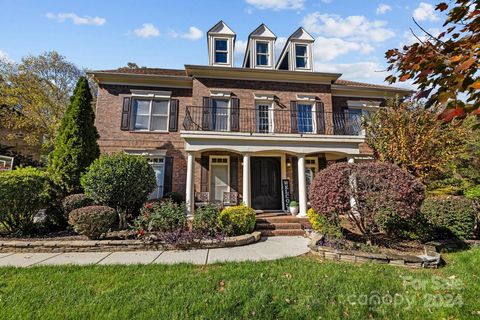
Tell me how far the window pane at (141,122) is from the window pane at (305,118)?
7876 millimetres

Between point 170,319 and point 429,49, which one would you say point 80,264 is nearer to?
point 170,319

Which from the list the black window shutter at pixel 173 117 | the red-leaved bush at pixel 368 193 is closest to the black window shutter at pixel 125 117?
the black window shutter at pixel 173 117

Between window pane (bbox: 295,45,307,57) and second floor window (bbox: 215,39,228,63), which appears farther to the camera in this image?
window pane (bbox: 295,45,307,57)

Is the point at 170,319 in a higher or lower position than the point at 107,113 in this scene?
lower

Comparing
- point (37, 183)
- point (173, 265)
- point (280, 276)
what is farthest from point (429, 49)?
point (37, 183)

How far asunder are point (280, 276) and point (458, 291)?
9.36 ft

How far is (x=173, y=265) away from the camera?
4625 mm

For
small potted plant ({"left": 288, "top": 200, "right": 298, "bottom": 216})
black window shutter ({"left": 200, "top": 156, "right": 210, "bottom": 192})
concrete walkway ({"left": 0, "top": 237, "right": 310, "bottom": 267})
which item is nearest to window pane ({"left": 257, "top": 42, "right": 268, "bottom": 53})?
black window shutter ({"left": 200, "top": 156, "right": 210, "bottom": 192})

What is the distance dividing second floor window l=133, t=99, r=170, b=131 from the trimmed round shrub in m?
4.70

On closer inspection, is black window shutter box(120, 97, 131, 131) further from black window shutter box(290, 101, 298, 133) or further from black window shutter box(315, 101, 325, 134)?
black window shutter box(315, 101, 325, 134)

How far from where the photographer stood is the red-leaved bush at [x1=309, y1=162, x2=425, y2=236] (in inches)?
211

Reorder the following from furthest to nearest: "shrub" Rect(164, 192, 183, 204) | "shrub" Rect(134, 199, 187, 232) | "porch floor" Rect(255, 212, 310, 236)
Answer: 1. "shrub" Rect(164, 192, 183, 204)
2. "porch floor" Rect(255, 212, 310, 236)
3. "shrub" Rect(134, 199, 187, 232)

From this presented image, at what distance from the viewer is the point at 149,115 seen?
11.3 m

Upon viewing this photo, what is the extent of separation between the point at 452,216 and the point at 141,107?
1299cm
